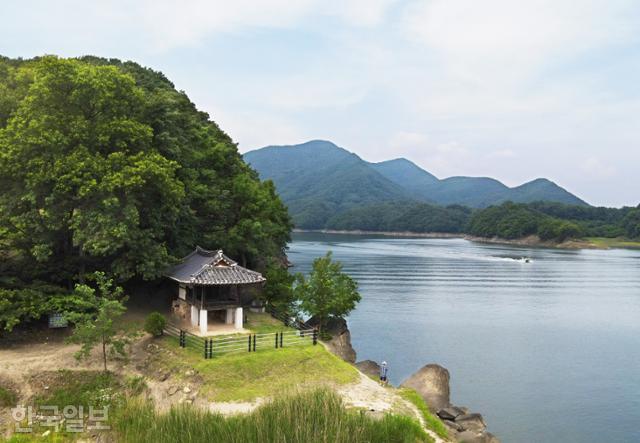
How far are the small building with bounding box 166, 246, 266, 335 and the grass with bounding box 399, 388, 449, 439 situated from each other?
34.6ft

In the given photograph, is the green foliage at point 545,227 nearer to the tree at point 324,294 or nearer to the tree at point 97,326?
the tree at point 324,294

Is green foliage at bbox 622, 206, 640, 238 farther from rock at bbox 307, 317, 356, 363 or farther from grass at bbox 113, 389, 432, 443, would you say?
grass at bbox 113, 389, 432, 443

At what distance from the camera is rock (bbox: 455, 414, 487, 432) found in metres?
24.4

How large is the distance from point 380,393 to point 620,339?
3685 centimetres

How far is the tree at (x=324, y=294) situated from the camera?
35.2m

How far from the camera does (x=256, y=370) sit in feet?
76.2

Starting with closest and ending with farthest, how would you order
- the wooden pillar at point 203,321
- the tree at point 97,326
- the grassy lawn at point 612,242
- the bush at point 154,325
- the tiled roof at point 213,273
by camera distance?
1. the tree at point 97,326
2. the bush at point 154,325
3. the tiled roof at point 213,273
4. the wooden pillar at point 203,321
5. the grassy lawn at point 612,242

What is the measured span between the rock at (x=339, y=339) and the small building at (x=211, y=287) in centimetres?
797

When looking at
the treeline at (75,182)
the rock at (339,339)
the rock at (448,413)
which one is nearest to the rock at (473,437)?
the rock at (448,413)

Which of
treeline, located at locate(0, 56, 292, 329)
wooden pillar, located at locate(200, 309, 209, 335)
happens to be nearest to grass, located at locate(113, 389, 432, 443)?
wooden pillar, located at locate(200, 309, 209, 335)

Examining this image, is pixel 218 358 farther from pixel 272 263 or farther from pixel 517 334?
pixel 517 334

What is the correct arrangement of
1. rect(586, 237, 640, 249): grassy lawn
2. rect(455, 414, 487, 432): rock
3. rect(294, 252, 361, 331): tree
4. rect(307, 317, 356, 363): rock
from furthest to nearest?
rect(586, 237, 640, 249): grassy lawn
rect(294, 252, 361, 331): tree
rect(307, 317, 356, 363): rock
rect(455, 414, 487, 432): rock

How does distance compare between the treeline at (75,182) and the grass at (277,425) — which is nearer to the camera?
the grass at (277,425)

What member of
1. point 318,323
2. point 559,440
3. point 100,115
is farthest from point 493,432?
point 100,115
